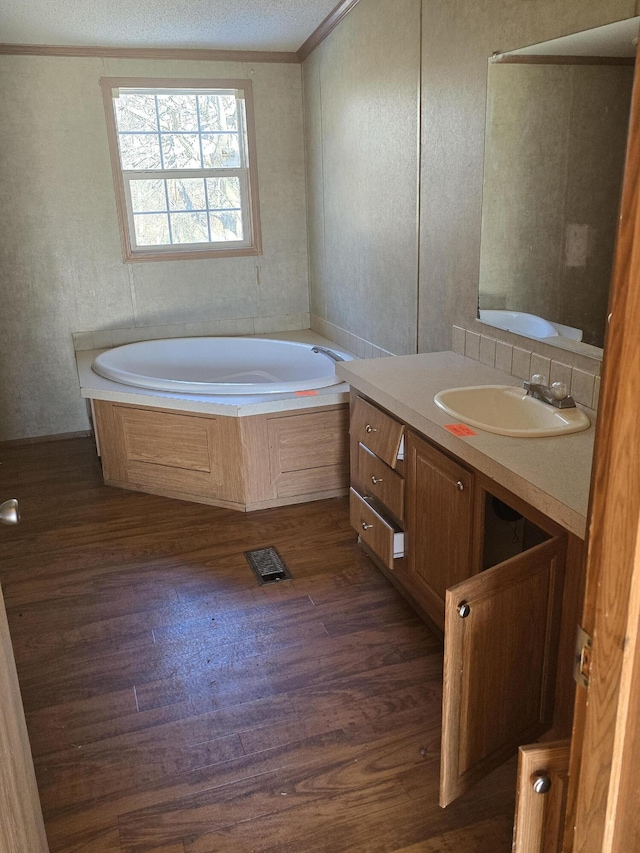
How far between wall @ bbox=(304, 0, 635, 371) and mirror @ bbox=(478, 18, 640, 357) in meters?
0.06

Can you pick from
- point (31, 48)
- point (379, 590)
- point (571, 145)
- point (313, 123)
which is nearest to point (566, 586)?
point (379, 590)

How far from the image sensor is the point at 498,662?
60.6 inches

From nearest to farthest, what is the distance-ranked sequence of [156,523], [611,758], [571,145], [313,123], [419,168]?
[611,758] → [571,145] → [419,168] → [156,523] → [313,123]

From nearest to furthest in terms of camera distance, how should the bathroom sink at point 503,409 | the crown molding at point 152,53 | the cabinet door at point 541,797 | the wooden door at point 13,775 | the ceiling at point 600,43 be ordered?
the cabinet door at point 541,797
the wooden door at point 13,775
the ceiling at point 600,43
the bathroom sink at point 503,409
the crown molding at point 152,53

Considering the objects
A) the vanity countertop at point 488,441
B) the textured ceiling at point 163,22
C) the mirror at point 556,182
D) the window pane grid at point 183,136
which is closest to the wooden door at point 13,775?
the vanity countertop at point 488,441

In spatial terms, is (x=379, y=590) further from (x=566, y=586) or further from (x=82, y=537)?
(x=82, y=537)

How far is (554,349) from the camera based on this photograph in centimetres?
223

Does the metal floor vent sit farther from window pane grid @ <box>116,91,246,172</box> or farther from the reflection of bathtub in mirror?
window pane grid @ <box>116,91,246,172</box>

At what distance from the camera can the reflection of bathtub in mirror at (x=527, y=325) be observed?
2164 millimetres

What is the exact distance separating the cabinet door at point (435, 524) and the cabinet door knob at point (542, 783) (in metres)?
0.99

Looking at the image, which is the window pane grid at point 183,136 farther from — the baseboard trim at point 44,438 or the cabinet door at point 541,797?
the cabinet door at point 541,797

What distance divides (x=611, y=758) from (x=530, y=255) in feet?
6.04

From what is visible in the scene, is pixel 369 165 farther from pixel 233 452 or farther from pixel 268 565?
pixel 268 565

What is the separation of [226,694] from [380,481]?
2.93 feet
